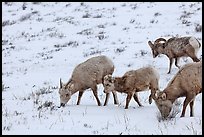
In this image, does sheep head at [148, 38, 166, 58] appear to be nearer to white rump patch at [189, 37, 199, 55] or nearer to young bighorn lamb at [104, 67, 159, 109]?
white rump patch at [189, 37, 199, 55]

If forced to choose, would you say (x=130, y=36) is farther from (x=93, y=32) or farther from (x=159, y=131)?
(x=159, y=131)

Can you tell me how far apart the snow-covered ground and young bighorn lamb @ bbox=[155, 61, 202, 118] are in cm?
34

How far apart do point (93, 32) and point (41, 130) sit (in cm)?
1506

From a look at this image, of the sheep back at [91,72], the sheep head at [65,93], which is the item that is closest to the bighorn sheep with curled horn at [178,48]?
the sheep back at [91,72]

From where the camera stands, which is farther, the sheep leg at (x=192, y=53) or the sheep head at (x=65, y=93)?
the sheep leg at (x=192, y=53)

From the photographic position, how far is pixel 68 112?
9906 mm

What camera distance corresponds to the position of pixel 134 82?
10570 mm

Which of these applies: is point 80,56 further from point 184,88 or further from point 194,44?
point 184,88

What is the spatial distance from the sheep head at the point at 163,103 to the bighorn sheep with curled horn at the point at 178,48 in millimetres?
5865

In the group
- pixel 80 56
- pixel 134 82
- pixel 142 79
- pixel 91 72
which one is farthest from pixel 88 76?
pixel 80 56

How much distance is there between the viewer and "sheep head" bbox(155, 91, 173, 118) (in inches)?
350

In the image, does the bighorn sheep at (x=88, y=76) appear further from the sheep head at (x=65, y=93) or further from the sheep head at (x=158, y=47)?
the sheep head at (x=158, y=47)

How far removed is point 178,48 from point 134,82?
507 cm

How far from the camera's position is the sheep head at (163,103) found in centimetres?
888
